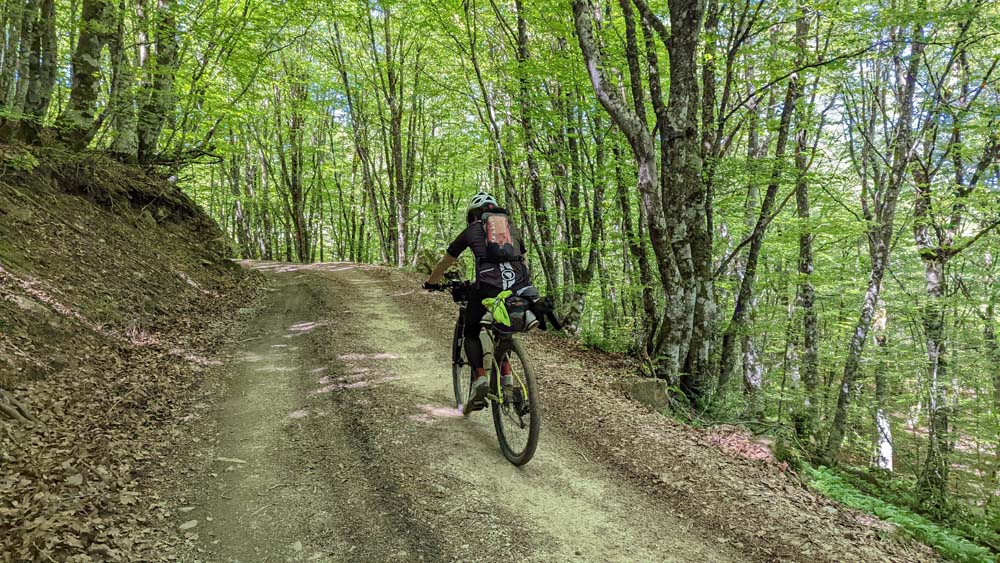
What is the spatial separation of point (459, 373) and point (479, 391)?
3.36 feet

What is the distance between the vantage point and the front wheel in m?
4.40

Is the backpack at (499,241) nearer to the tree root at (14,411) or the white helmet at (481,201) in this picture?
the white helmet at (481,201)

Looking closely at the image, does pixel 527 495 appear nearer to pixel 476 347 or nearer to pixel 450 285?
pixel 476 347

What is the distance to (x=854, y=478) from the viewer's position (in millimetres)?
6809

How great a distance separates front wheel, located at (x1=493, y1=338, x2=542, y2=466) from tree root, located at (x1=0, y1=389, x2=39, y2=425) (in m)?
4.22

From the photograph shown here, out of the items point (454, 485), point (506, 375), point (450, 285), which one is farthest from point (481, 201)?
point (454, 485)

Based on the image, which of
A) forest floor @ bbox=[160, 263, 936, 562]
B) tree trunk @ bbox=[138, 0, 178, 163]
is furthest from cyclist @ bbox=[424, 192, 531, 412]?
tree trunk @ bbox=[138, 0, 178, 163]

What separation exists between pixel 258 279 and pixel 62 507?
40.7 feet

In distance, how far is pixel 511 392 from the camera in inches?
185

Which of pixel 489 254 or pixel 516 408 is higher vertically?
pixel 489 254

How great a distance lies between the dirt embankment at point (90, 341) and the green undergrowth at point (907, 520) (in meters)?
6.58

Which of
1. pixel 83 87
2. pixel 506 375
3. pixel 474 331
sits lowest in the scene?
pixel 506 375

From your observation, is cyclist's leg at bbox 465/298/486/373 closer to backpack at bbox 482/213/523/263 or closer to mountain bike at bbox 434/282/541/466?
mountain bike at bbox 434/282/541/466

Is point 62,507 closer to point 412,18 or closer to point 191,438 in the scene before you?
point 191,438
